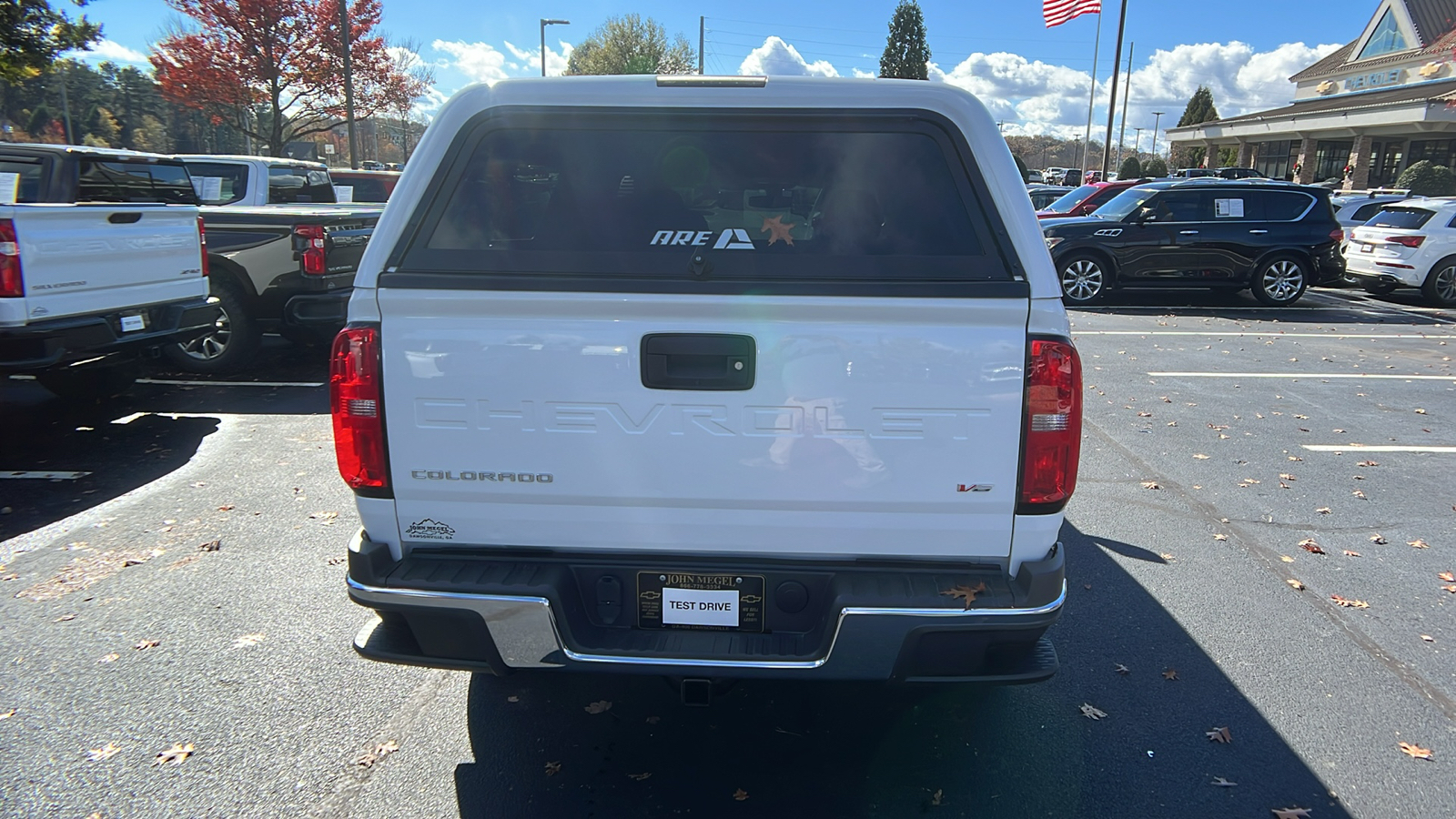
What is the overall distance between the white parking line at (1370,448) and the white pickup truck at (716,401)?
214 inches

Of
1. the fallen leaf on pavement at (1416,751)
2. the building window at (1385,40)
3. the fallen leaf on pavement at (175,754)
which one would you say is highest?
the building window at (1385,40)

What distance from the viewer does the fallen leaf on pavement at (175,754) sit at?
3.01 m

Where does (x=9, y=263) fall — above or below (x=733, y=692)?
above

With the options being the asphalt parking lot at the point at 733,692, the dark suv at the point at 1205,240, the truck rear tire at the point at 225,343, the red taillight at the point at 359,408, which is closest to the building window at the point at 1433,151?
the dark suv at the point at 1205,240

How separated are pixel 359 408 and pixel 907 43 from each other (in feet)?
236

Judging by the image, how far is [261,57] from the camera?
26.3 meters

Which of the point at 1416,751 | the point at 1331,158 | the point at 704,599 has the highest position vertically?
the point at 1331,158

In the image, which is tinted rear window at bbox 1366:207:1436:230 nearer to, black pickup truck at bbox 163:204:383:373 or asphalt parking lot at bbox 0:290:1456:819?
asphalt parking lot at bbox 0:290:1456:819

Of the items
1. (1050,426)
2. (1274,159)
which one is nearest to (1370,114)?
(1274,159)

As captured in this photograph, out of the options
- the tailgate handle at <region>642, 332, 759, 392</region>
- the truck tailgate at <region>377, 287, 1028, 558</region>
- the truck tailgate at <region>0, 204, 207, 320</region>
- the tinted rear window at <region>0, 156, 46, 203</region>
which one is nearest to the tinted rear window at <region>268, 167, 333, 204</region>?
the truck tailgate at <region>0, 204, 207, 320</region>

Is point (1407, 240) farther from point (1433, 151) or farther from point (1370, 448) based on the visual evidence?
point (1433, 151)

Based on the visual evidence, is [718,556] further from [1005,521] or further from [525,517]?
[1005,521]

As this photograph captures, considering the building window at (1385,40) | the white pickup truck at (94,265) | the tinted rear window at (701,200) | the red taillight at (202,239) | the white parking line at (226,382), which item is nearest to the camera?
the tinted rear window at (701,200)

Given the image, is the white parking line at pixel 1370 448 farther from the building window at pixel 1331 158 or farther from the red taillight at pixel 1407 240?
the building window at pixel 1331 158
